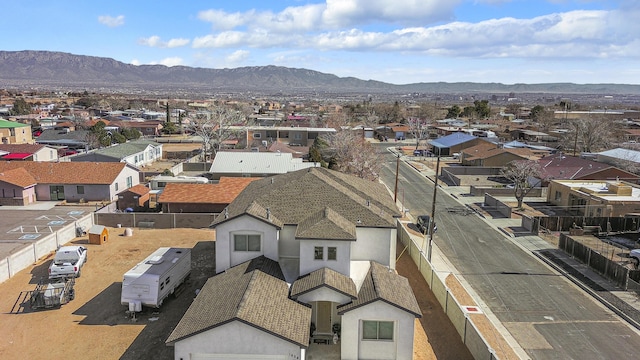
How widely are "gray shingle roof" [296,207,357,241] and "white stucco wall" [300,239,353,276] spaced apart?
314 mm

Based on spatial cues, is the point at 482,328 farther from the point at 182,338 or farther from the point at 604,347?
the point at 182,338

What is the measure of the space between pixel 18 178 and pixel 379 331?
139 feet

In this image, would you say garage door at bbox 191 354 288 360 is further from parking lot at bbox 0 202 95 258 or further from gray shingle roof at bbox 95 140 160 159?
gray shingle roof at bbox 95 140 160 159

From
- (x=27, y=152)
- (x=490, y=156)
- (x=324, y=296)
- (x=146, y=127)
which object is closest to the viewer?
(x=324, y=296)

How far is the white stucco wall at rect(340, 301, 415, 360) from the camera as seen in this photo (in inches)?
758

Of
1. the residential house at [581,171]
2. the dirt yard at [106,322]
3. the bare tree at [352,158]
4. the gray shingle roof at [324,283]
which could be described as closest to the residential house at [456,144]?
the bare tree at [352,158]

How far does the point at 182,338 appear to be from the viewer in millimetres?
17406

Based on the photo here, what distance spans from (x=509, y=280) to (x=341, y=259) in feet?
43.1

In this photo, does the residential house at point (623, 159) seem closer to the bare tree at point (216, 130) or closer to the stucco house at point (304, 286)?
the stucco house at point (304, 286)

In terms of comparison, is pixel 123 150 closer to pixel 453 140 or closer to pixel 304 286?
pixel 304 286

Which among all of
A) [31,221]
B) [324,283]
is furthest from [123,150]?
[324,283]

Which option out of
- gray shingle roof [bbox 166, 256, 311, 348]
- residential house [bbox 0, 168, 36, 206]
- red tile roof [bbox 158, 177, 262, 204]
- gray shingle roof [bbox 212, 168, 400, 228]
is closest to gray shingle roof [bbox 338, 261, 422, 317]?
gray shingle roof [bbox 166, 256, 311, 348]

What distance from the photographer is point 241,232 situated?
78.4 feet

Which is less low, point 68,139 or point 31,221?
point 68,139
